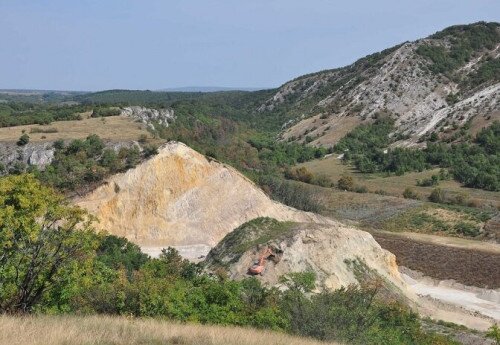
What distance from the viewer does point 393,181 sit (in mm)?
86250

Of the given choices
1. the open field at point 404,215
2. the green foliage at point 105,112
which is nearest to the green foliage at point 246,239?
the open field at point 404,215

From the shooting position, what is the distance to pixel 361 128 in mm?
118312

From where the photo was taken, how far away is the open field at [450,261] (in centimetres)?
4544

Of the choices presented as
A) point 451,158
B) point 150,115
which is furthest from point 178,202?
point 451,158

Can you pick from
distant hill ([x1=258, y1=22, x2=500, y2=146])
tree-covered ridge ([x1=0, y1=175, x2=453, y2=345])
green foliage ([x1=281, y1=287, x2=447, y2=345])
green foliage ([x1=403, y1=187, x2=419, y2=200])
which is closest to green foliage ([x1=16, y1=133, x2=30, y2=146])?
tree-covered ridge ([x1=0, y1=175, x2=453, y2=345])

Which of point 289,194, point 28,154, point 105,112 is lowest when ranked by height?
point 289,194

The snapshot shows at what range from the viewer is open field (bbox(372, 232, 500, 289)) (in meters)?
45.4

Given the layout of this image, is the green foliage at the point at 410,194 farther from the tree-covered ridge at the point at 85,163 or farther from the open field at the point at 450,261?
the tree-covered ridge at the point at 85,163

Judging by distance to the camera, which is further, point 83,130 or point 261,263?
point 83,130

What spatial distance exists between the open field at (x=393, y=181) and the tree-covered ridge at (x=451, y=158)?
185 centimetres

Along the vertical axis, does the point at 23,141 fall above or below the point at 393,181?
above

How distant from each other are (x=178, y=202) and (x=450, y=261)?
22.4 m

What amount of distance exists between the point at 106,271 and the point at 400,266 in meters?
33.8

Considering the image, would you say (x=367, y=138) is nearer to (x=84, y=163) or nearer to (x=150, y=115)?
(x=150, y=115)
